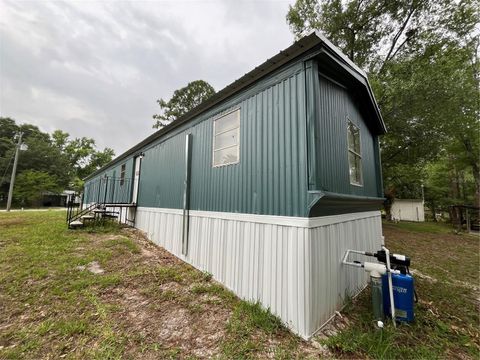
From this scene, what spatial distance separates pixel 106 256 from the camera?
4.85m

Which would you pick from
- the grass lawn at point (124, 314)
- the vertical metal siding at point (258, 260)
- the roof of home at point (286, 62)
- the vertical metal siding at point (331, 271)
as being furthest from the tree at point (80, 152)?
the vertical metal siding at point (331, 271)

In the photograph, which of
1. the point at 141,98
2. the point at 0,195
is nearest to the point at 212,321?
the point at 141,98

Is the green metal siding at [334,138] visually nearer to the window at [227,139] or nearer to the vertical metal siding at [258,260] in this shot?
the vertical metal siding at [258,260]

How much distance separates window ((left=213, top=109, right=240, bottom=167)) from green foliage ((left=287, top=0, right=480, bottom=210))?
7623mm

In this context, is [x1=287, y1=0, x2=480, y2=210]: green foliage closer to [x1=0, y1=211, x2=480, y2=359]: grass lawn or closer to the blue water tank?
[x1=0, y1=211, x2=480, y2=359]: grass lawn

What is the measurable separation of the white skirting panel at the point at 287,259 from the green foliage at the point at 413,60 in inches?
286

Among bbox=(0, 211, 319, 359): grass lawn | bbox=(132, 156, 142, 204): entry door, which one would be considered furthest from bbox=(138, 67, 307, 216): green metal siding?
bbox=(132, 156, 142, 204): entry door

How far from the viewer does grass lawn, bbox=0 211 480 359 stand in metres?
2.19

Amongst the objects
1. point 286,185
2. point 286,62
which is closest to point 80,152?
point 286,62

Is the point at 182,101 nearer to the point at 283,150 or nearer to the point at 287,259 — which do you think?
the point at 283,150

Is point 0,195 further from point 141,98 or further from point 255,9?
point 255,9

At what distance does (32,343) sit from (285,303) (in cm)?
294

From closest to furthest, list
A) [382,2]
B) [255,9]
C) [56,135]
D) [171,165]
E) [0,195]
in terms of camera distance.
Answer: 1. [171,165]
2. [255,9]
3. [382,2]
4. [0,195]
5. [56,135]

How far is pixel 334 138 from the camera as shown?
348cm
